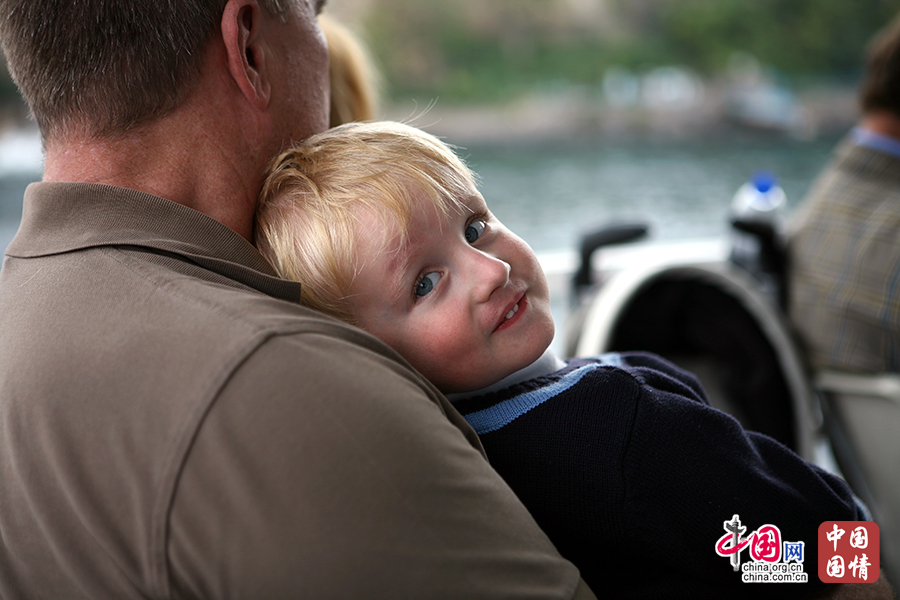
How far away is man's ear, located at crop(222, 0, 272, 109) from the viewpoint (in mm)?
854

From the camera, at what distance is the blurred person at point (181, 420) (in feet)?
1.82

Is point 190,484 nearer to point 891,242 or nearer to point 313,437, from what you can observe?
point 313,437

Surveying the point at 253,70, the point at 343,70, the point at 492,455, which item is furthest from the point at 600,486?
the point at 343,70

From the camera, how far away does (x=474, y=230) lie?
0.94 metres

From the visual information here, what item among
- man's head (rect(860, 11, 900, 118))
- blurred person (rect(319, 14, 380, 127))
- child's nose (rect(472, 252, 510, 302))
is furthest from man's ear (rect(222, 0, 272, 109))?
man's head (rect(860, 11, 900, 118))

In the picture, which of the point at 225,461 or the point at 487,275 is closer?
the point at 225,461

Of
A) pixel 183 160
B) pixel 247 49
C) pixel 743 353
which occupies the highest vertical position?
pixel 247 49

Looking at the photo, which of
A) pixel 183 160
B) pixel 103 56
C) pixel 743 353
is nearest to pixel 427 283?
pixel 183 160

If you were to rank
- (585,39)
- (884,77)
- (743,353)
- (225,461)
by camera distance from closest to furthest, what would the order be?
1. (225,461)
2. (743,353)
3. (884,77)
4. (585,39)

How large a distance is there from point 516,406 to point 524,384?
0.16 ft

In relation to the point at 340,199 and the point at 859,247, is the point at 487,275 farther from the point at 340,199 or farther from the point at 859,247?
the point at 859,247

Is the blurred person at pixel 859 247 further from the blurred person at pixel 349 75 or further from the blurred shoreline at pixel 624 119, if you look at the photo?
the blurred person at pixel 349 75

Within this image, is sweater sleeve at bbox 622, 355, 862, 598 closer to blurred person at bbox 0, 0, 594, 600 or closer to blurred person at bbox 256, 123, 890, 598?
blurred person at bbox 256, 123, 890, 598

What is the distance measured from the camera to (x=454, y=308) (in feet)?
2.86
